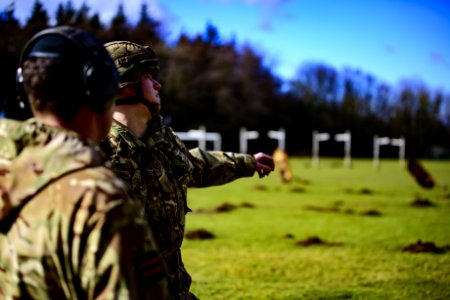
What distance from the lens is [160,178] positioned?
3324 mm

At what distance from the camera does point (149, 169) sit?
3309 millimetres

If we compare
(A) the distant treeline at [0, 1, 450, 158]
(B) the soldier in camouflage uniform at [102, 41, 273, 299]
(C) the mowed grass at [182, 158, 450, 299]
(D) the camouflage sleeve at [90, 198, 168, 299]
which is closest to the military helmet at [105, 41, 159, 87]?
(B) the soldier in camouflage uniform at [102, 41, 273, 299]

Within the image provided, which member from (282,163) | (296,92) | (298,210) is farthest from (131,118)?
(296,92)

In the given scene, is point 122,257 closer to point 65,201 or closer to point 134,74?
point 65,201

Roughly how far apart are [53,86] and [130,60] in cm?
173

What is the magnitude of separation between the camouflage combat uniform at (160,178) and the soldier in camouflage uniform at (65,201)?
1456 millimetres

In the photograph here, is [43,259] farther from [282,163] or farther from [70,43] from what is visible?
[282,163]

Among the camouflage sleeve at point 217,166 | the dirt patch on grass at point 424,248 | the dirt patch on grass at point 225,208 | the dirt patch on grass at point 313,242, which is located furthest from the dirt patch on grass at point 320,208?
the camouflage sleeve at point 217,166

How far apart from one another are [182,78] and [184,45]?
11335mm

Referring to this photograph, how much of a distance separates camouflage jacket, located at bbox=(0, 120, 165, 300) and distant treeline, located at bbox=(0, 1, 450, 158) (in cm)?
3919

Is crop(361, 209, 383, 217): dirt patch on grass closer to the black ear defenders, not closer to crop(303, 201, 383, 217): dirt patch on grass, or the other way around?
crop(303, 201, 383, 217): dirt patch on grass

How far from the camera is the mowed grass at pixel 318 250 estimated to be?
6656mm

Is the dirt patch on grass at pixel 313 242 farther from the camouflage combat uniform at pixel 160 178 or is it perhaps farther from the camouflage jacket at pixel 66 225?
the camouflage jacket at pixel 66 225

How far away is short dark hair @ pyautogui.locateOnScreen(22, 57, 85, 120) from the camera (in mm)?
1701
